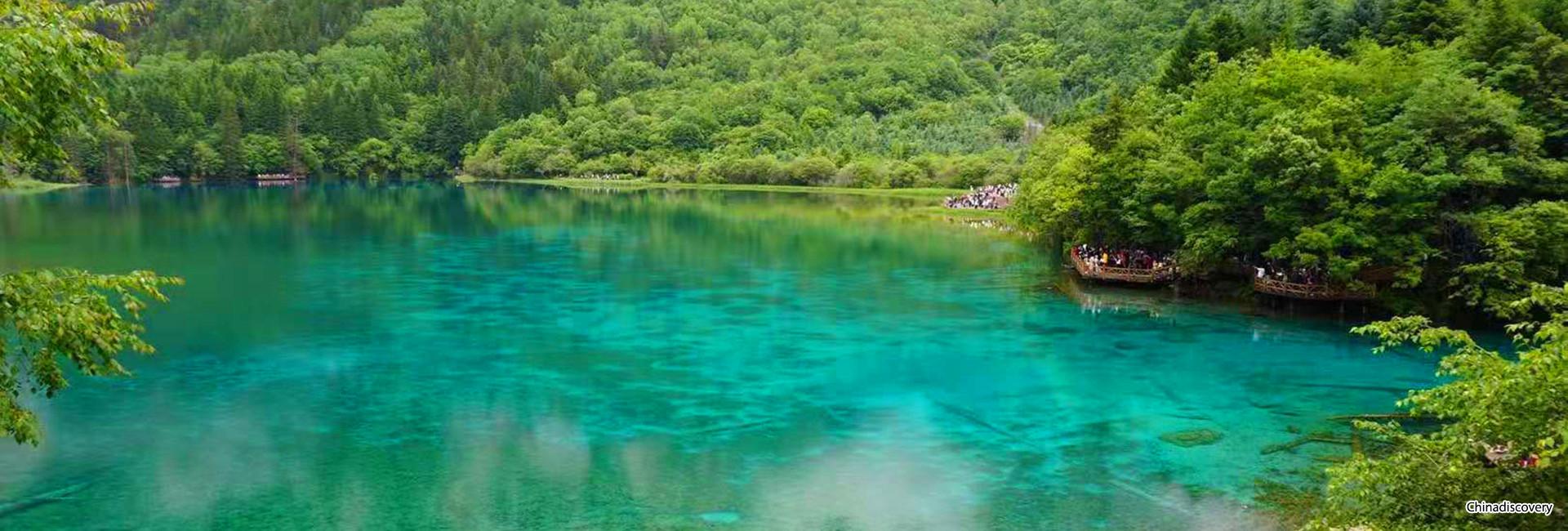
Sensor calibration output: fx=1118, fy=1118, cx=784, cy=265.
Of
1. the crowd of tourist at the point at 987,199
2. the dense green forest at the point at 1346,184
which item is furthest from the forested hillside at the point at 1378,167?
the crowd of tourist at the point at 987,199

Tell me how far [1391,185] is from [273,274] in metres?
46.0

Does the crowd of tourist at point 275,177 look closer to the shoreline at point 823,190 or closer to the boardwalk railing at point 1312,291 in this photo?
the shoreline at point 823,190

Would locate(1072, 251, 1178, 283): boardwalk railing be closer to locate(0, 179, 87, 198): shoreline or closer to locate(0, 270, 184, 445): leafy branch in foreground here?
locate(0, 270, 184, 445): leafy branch in foreground

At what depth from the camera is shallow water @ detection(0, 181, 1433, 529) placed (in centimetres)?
2022

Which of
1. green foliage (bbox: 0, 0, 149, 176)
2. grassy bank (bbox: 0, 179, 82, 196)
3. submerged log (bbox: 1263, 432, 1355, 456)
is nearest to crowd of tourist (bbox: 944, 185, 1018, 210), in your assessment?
submerged log (bbox: 1263, 432, 1355, 456)

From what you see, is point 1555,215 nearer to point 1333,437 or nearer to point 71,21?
point 1333,437

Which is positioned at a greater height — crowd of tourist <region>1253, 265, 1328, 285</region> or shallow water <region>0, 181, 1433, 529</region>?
crowd of tourist <region>1253, 265, 1328, 285</region>

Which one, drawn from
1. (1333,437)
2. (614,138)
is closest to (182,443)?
(1333,437)

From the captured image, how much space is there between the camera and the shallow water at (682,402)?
20.2m

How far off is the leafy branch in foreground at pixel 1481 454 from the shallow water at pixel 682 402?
7489 millimetres

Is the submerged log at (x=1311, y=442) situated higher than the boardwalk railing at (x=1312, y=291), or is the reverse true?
the boardwalk railing at (x=1312, y=291)

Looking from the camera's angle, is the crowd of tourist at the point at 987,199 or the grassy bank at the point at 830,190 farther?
the crowd of tourist at the point at 987,199

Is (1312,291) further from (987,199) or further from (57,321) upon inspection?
(987,199)

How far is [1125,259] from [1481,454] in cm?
3967
